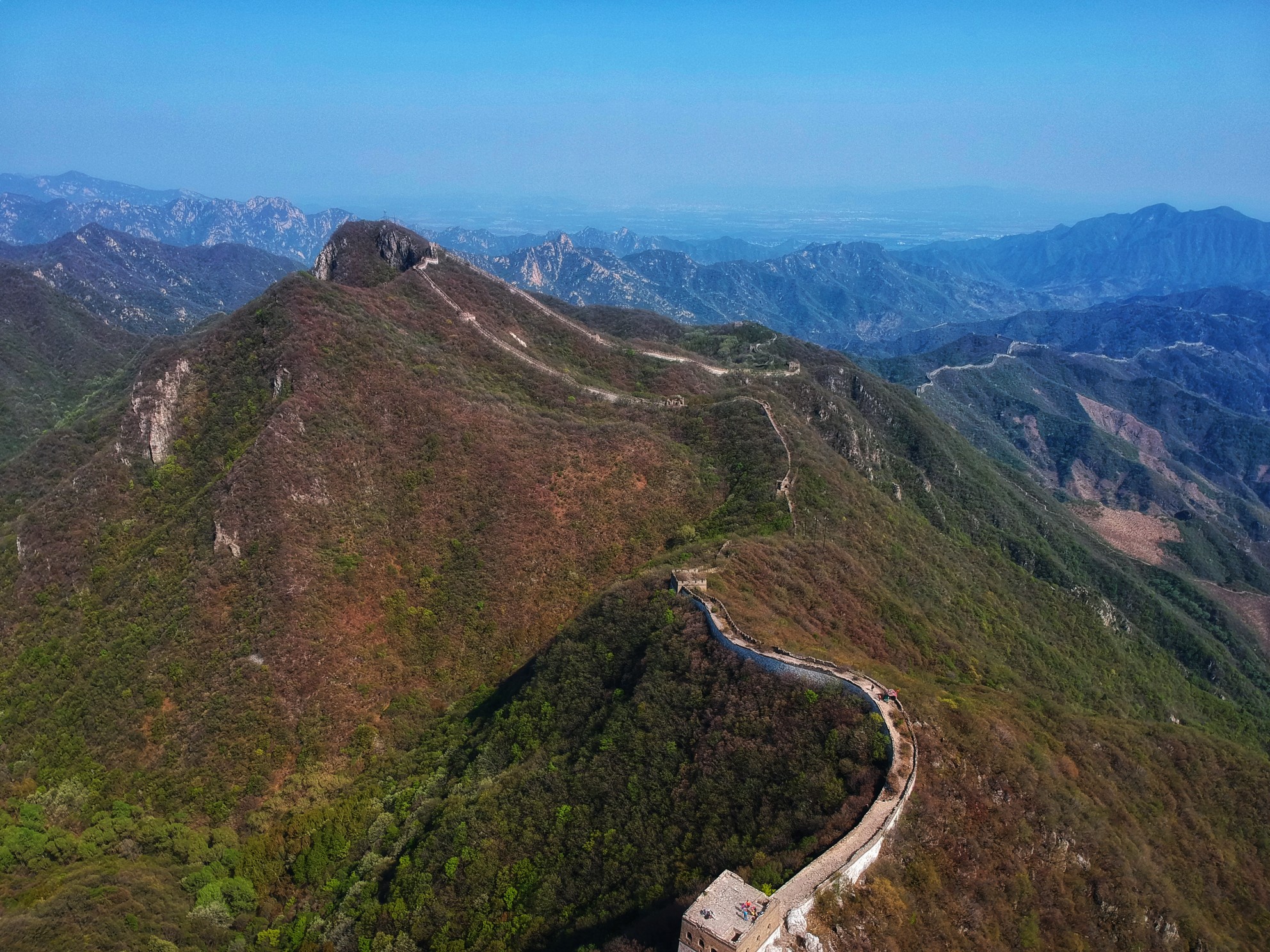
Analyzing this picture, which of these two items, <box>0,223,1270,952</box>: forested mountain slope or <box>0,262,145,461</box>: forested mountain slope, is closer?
<box>0,223,1270,952</box>: forested mountain slope

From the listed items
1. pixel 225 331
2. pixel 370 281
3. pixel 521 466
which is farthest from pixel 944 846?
pixel 370 281

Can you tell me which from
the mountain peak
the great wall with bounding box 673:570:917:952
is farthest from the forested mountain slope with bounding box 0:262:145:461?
the great wall with bounding box 673:570:917:952

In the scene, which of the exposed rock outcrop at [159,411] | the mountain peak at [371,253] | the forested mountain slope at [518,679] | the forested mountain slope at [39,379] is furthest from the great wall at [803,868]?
the forested mountain slope at [39,379]

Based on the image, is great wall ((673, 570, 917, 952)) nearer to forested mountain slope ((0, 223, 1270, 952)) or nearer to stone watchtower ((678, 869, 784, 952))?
stone watchtower ((678, 869, 784, 952))

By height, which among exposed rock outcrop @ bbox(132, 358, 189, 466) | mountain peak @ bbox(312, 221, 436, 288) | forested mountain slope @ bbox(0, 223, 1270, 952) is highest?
Answer: mountain peak @ bbox(312, 221, 436, 288)

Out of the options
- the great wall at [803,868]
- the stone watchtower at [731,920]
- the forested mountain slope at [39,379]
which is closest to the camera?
the stone watchtower at [731,920]

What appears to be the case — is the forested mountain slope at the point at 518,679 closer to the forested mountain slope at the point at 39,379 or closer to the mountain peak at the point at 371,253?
the mountain peak at the point at 371,253

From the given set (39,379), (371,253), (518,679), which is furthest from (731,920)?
(39,379)
